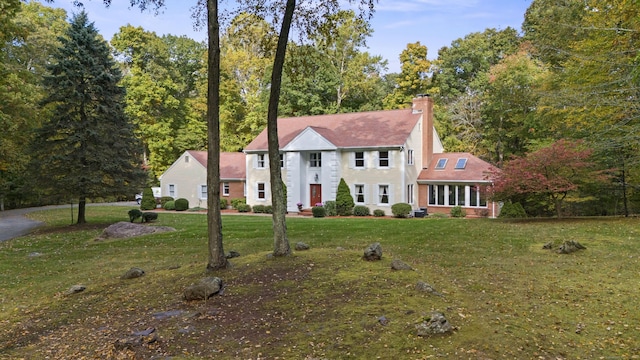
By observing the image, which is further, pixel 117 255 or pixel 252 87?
pixel 252 87

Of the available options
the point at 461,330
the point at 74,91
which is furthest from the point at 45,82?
the point at 461,330

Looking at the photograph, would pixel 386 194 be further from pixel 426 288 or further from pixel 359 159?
pixel 426 288

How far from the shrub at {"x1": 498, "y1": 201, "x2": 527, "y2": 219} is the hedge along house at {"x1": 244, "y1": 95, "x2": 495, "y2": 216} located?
3.88m

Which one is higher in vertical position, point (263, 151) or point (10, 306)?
point (263, 151)

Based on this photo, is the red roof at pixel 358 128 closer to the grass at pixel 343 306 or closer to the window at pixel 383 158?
the window at pixel 383 158

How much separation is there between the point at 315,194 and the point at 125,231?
16.1 metres

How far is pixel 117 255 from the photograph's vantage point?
12750 millimetres

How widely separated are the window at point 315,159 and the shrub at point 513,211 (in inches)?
527

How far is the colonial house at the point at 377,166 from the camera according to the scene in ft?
90.3

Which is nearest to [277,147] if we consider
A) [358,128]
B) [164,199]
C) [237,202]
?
[358,128]

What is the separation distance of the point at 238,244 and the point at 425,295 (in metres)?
8.53

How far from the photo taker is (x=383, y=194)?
28.2m

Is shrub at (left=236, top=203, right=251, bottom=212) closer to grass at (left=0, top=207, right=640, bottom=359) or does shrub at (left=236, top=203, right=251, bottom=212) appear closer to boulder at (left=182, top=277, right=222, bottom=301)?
grass at (left=0, top=207, right=640, bottom=359)

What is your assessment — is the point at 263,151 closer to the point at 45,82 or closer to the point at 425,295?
the point at 45,82
